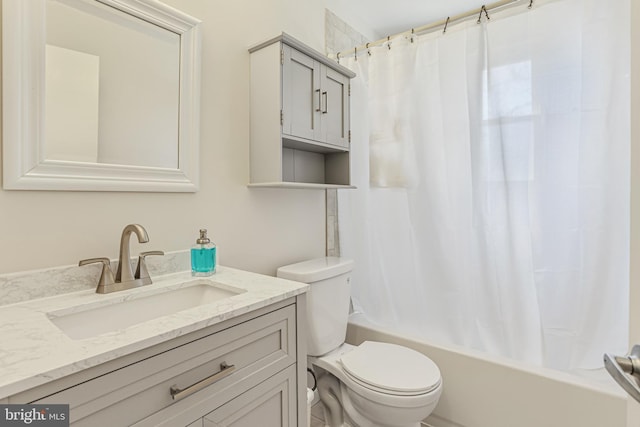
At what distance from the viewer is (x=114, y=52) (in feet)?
3.59

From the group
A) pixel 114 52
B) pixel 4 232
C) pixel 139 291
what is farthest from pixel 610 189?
pixel 4 232

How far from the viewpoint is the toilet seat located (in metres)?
1.28

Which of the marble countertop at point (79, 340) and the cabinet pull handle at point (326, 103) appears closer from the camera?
the marble countertop at point (79, 340)

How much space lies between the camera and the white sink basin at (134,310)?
2.85ft

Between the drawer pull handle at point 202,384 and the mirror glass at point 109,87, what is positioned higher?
the mirror glass at point 109,87

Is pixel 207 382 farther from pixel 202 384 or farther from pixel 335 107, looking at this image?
pixel 335 107

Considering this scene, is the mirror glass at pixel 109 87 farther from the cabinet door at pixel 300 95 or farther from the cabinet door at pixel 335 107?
the cabinet door at pixel 335 107

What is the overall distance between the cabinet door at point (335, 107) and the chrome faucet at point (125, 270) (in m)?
1.01

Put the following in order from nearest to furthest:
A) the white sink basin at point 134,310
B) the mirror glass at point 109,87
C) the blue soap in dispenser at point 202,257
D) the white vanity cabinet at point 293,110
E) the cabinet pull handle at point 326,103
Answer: the white sink basin at point 134,310
the mirror glass at point 109,87
the blue soap in dispenser at point 202,257
the white vanity cabinet at point 293,110
the cabinet pull handle at point 326,103

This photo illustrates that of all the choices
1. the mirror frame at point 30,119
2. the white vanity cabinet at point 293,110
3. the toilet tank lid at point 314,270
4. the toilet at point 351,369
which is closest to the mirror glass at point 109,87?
the mirror frame at point 30,119

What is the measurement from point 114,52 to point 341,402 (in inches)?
66.8

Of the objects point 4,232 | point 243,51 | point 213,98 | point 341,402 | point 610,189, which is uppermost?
point 243,51

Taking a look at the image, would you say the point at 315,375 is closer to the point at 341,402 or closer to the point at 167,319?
the point at 341,402

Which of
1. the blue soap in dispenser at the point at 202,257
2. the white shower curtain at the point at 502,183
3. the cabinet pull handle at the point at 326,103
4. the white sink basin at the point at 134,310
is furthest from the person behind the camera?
the cabinet pull handle at the point at 326,103
